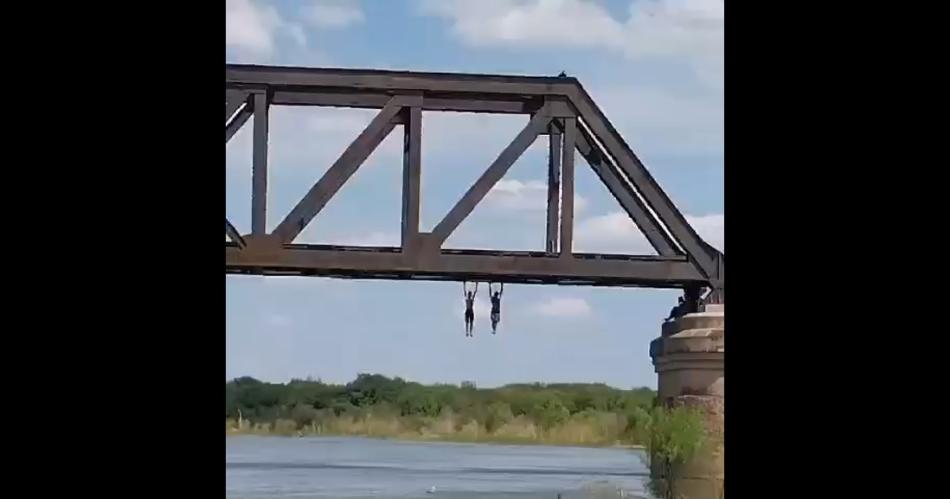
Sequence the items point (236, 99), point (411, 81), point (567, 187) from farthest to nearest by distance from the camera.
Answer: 1. point (567, 187)
2. point (411, 81)
3. point (236, 99)

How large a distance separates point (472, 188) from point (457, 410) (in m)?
0.50

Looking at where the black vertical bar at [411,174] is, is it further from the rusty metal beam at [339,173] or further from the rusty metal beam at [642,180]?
the rusty metal beam at [642,180]

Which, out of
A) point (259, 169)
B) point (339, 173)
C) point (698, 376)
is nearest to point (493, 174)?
point (339, 173)

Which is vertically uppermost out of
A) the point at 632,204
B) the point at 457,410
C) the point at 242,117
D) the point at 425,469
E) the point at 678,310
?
the point at 242,117

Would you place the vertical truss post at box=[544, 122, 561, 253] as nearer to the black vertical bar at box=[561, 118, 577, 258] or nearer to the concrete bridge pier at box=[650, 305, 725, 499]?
the black vertical bar at box=[561, 118, 577, 258]

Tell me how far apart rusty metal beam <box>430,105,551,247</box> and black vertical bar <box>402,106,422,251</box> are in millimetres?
55

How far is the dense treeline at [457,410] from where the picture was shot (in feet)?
8.23

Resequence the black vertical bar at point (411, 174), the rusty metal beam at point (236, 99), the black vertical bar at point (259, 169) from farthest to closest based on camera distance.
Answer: the black vertical bar at point (411, 174) < the black vertical bar at point (259, 169) < the rusty metal beam at point (236, 99)

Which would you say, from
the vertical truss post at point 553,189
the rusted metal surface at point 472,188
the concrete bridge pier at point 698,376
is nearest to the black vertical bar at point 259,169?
the rusted metal surface at point 472,188

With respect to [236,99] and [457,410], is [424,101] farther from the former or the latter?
[457,410]

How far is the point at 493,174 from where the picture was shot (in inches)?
108

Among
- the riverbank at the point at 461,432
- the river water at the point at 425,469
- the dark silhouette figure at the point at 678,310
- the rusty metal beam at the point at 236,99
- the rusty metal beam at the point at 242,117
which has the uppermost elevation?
the rusty metal beam at the point at 236,99

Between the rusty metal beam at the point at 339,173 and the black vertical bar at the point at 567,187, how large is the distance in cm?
36

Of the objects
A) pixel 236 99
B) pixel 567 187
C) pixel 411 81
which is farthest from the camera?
pixel 567 187
